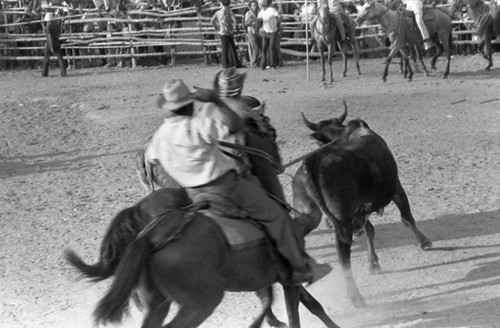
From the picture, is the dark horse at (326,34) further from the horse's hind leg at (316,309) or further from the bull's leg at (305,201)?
the horse's hind leg at (316,309)

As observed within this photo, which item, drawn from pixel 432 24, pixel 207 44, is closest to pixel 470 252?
pixel 432 24

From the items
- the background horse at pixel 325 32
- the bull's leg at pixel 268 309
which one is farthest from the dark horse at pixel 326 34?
the bull's leg at pixel 268 309

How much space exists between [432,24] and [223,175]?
18193mm

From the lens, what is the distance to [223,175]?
651cm

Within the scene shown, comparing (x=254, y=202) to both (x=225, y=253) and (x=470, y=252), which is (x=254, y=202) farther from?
(x=470, y=252)

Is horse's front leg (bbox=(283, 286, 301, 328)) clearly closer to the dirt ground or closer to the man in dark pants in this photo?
the dirt ground

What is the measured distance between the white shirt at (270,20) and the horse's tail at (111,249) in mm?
19890

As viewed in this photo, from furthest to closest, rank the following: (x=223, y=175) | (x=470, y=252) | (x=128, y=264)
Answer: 1. (x=470, y=252)
2. (x=223, y=175)
3. (x=128, y=264)

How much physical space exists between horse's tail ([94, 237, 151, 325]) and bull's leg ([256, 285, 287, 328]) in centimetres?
149

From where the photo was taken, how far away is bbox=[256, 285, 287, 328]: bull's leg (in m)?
7.11

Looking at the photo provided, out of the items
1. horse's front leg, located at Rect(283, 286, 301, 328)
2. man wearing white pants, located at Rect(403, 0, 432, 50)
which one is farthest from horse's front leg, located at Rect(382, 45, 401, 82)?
horse's front leg, located at Rect(283, 286, 301, 328)

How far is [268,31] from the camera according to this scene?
26.2m

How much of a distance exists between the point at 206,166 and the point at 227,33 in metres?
19.9

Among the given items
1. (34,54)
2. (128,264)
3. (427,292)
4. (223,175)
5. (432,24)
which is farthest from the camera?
(34,54)
